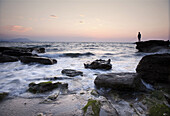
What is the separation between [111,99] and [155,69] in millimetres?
1933

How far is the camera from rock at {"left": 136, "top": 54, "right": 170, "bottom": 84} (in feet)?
10.4

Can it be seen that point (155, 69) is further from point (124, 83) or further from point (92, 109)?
point (92, 109)

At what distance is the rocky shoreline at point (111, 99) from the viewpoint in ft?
6.44

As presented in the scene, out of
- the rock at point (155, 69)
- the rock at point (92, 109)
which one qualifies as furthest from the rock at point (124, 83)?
the rock at point (92, 109)

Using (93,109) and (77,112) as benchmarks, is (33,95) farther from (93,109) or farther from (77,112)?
(93,109)

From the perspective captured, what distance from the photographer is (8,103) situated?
2293 millimetres

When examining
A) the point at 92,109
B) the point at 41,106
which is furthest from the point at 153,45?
the point at 41,106

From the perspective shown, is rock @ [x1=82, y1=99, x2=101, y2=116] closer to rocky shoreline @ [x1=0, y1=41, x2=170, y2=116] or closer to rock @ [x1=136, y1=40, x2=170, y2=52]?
rocky shoreline @ [x1=0, y1=41, x2=170, y2=116]

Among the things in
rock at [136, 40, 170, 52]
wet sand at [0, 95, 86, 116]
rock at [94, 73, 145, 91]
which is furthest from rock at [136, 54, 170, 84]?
rock at [136, 40, 170, 52]

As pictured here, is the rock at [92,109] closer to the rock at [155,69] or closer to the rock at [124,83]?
the rock at [124,83]

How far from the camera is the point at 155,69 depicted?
3326 mm

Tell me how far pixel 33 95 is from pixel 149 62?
3.60 meters

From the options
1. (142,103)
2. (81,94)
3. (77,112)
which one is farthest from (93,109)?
(142,103)

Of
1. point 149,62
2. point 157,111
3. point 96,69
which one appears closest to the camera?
point 157,111
